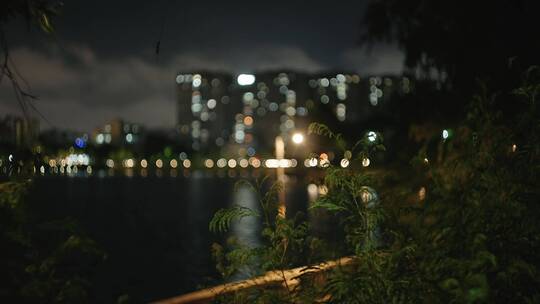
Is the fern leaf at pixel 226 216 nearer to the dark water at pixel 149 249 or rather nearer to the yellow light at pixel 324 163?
the yellow light at pixel 324 163

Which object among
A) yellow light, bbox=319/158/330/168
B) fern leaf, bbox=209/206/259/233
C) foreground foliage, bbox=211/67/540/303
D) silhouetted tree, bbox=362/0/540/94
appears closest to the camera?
foreground foliage, bbox=211/67/540/303

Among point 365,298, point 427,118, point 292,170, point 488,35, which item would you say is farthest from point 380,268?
point 292,170

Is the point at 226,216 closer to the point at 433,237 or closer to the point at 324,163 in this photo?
the point at 324,163

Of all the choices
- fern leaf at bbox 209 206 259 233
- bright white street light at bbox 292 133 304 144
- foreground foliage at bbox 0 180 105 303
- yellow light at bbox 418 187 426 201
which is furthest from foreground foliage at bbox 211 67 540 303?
bright white street light at bbox 292 133 304 144

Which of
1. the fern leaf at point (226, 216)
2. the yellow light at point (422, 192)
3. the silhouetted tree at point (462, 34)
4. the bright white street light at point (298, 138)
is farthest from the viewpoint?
the bright white street light at point (298, 138)

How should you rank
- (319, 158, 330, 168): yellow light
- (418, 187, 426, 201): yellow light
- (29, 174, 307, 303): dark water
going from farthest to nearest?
(29, 174, 307, 303): dark water → (418, 187, 426, 201): yellow light → (319, 158, 330, 168): yellow light

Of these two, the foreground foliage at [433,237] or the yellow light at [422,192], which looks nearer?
the foreground foliage at [433,237]

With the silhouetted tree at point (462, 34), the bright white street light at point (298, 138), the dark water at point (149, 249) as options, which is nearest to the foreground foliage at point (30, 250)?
the dark water at point (149, 249)

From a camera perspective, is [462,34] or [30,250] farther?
[462,34]

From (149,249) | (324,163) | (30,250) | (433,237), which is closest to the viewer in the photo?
(324,163)

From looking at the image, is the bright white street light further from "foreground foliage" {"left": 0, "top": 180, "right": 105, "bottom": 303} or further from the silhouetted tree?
"foreground foliage" {"left": 0, "top": 180, "right": 105, "bottom": 303}

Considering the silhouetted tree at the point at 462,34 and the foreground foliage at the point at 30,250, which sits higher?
the silhouetted tree at the point at 462,34

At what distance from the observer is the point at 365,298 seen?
392cm

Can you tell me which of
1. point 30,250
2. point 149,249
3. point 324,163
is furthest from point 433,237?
point 149,249
